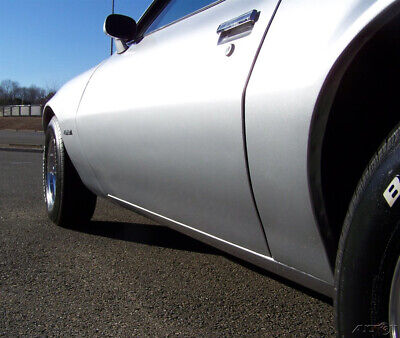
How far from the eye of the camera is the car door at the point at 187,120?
5.27ft

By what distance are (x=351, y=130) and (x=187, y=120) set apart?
2.07ft

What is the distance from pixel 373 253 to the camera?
1.15m

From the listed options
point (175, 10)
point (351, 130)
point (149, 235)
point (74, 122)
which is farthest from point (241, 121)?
point (149, 235)

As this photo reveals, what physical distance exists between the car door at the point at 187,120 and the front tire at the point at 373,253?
0.42 meters

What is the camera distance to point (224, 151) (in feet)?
5.35

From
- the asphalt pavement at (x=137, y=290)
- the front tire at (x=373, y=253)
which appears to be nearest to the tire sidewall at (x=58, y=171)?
the asphalt pavement at (x=137, y=290)

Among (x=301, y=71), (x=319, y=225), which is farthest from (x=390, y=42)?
(x=319, y=225)

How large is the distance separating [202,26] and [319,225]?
0.97m

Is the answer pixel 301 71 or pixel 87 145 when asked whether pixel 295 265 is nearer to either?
pixel 301 71

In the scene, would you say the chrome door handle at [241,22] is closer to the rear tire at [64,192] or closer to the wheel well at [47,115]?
the rear tire at [64,192]

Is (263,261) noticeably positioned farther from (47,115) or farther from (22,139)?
(22,139)

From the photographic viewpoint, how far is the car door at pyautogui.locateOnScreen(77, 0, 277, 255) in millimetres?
1605

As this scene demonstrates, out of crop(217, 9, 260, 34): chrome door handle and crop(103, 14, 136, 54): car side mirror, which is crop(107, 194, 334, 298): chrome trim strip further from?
crop(103, 14, 136, 54): car side mirror

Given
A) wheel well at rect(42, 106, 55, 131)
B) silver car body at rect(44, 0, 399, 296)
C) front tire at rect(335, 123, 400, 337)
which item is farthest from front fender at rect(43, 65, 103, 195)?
front tire at rect(335, 123, 400, 337)
